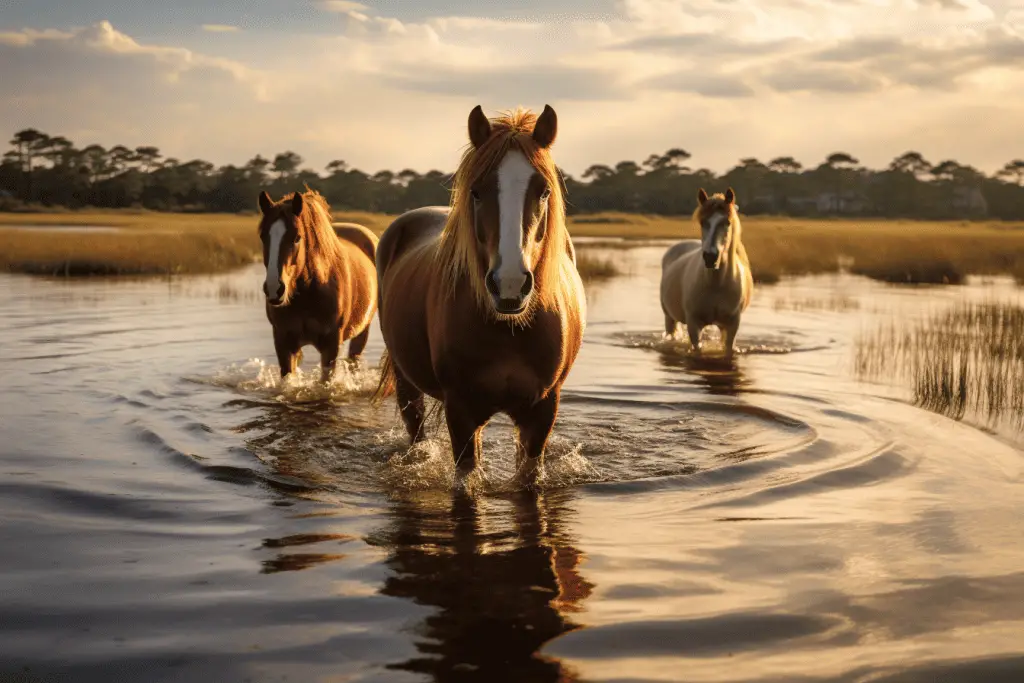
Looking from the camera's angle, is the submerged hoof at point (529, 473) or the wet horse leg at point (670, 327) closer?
the submerged hoof at point (529, 473)

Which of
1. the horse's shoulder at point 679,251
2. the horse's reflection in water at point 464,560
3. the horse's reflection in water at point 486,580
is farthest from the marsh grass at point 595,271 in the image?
the horse's reflection in water at point 486,580

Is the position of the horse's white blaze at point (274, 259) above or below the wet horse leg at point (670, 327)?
above

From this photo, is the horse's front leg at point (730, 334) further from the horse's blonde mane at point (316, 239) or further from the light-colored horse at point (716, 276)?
the horse's blonde mane at point (316, 239)

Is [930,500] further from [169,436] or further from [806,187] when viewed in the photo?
[806,187]

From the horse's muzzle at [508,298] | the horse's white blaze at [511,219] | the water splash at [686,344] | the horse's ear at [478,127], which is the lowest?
the water splash at [686,344]

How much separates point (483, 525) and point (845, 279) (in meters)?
22.1

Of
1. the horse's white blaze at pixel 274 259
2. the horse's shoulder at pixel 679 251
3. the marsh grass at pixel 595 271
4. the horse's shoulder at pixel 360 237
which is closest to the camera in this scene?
the horse's white blaze at pixel 274 259

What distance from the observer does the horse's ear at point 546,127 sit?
450cm

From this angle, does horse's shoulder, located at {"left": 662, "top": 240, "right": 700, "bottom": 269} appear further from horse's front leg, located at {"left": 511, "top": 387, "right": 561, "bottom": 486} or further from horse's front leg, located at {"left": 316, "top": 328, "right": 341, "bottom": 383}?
horse's front leg, located at {"left": 511, "top": 387, "right": 561, "bottom": 486}

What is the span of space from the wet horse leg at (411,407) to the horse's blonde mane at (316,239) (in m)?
1.97

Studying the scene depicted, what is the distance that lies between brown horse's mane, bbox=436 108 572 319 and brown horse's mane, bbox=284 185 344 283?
12.3ft

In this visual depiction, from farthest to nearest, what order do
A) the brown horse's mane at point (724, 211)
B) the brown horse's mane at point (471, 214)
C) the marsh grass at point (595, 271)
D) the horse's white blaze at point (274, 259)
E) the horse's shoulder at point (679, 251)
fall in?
the marsh grass at point (595, 271), the horse's shoulder at point (679, 251), the brown horse's mane at point (724, 211), the horse's white blaze at point (274, 259), the brown horse's mane at point (471, 214)

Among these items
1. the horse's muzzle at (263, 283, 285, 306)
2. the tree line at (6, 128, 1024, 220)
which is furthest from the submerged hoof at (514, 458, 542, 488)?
the tree line at (6, 128, 1024, 220)

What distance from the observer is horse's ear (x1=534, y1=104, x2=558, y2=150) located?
14.8 ft
